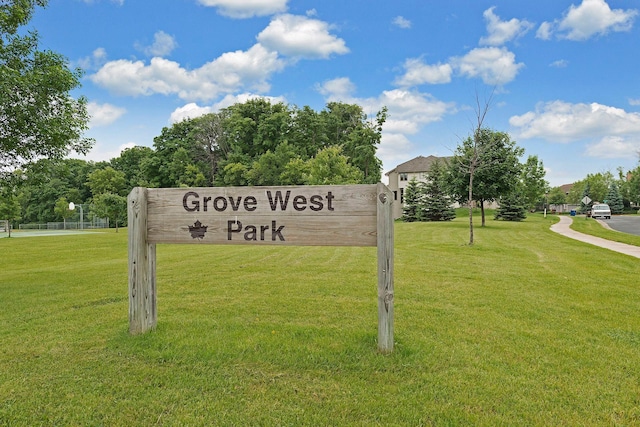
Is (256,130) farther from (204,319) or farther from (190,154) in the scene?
(204,319)

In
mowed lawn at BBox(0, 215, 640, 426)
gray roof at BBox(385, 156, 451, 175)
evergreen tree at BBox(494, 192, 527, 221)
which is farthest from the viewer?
gray roof at BBox(385, 156, 451, 175)

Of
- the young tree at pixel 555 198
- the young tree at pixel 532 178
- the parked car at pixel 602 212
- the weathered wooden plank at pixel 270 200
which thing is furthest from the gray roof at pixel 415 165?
the weathered wooden plank at pixel 270 200

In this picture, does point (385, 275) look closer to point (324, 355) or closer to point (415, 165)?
point (324, 355)

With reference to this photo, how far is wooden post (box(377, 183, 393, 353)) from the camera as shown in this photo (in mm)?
4098

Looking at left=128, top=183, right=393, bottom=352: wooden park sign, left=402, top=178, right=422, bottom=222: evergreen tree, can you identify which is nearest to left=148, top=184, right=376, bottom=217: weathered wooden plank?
left=128, top=183, right=393, bottom=352: wooden park sign

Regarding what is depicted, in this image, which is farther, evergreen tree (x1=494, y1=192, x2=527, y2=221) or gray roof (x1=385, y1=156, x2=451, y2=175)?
gray roof (x1=385, y1=156, x2=451, y2=175)

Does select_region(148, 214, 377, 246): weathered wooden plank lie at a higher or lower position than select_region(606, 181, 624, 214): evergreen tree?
lower

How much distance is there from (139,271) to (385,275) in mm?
2873

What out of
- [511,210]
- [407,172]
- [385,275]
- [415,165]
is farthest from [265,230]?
[415,165]

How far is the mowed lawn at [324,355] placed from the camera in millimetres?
3014

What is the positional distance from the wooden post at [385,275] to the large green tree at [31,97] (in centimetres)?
684

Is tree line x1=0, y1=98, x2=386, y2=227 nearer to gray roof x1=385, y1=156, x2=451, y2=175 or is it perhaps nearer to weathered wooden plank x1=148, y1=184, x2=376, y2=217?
gray roof x1=385, y1=156, x2=451, y2=175

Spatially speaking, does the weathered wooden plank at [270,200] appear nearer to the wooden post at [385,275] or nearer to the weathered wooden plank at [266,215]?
the weathered wooden plank at [266,215]

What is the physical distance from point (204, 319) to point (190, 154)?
57065 mm
